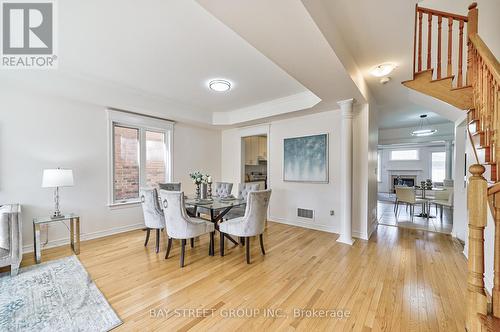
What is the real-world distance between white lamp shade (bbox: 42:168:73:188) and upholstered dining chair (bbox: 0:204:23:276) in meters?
0.50

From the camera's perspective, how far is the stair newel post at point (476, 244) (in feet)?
4.27

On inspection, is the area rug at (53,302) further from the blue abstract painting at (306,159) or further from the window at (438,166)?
the window at (438,166)

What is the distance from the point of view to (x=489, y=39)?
2043mm

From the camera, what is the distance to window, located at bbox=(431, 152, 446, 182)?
8922 mm

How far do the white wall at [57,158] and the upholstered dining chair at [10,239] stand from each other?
33.3 inches

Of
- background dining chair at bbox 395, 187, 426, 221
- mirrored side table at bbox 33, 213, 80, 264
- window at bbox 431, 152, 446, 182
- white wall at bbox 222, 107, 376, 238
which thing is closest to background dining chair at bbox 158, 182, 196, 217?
mirrored side table at bbox 33, 213, 80, 264

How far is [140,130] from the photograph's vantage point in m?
4.31

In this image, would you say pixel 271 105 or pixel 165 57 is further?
pixel 271 105

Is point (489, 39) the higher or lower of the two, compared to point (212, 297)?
higher

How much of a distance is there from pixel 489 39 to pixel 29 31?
4.75 metres

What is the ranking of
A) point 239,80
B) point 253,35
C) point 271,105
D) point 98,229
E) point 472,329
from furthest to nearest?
point 271,105 → point 98,229 → point 239,80 → point 253,35 → point 472,329

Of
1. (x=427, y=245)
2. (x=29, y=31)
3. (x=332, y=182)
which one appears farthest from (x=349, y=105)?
(x=29, y=31)

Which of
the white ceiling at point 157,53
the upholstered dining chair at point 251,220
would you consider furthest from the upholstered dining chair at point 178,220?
the white ceiling at point 157,53

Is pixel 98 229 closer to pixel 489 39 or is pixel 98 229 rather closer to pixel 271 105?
pixel 271 105
